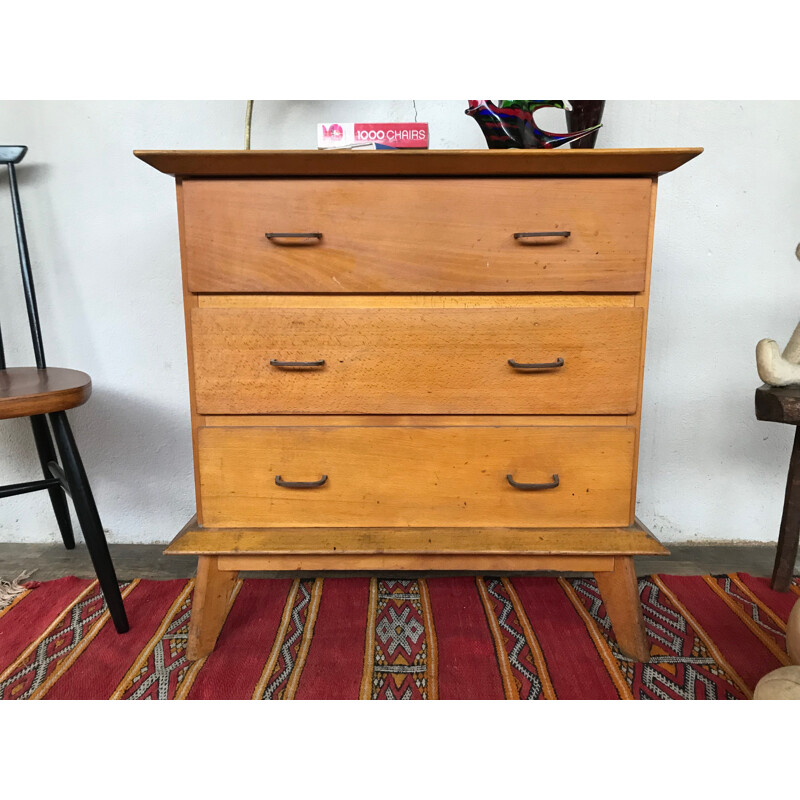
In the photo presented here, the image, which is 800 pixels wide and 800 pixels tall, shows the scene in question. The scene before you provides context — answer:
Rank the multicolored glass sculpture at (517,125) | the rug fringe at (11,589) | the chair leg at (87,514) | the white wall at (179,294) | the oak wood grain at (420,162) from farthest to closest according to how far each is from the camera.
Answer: the white wall at (179,294), the rug fringe at (11,589), the chair leg at (87,514), the multicolored glass sculpture at (517,125), the oak wood grain at (420,162)

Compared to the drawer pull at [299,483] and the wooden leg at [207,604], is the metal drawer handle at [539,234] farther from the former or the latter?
the wooden leg at [207,604]

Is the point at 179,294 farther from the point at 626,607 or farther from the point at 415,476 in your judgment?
the point at 626,607

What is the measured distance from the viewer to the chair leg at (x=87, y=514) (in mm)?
1084

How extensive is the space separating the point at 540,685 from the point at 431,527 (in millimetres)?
324

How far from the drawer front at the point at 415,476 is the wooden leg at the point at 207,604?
92 mm

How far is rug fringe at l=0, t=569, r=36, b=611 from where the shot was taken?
1248 millimetres

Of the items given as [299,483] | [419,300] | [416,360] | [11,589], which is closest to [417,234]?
[419,300]

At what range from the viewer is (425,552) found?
97cm

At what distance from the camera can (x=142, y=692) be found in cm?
95

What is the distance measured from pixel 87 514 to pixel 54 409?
0.72 ft

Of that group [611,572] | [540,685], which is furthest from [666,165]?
[540,685]

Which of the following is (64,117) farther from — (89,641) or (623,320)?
(623,320)

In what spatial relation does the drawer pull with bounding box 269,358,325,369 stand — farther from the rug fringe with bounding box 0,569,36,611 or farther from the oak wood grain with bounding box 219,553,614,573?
the rug fringe with bounding box 0,569,36,611

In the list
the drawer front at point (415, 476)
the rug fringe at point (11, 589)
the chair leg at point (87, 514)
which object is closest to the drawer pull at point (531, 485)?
the drawer front at point (415, 476)
